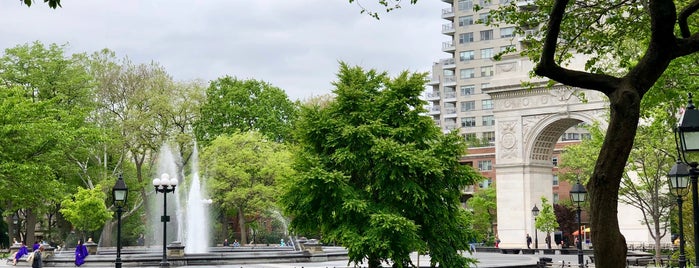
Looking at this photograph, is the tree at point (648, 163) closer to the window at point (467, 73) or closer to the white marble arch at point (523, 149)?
the white marble arch at point (523, 149)

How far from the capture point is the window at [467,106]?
121 metres

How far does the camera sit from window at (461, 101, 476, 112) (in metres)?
121

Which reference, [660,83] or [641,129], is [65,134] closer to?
[641,129]

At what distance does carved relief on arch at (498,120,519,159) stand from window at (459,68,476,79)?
189ft

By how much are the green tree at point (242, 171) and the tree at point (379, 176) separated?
36.0m

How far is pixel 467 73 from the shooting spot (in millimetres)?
120500

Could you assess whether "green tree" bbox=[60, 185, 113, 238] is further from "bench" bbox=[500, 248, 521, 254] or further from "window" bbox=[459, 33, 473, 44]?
"window" bbox=[459, 33, 473, 44]

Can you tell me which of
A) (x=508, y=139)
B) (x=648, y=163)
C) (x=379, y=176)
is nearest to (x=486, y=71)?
(x=508, y=139)

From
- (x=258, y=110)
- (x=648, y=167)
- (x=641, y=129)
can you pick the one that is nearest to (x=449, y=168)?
(x=641, y=129)

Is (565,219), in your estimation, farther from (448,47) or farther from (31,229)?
(31,229)

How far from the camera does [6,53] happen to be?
63.3m

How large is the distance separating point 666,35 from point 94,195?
52.5m

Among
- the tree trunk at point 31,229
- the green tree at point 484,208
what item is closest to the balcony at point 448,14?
the green tree at point 484,208

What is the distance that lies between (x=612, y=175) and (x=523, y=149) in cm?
5277
